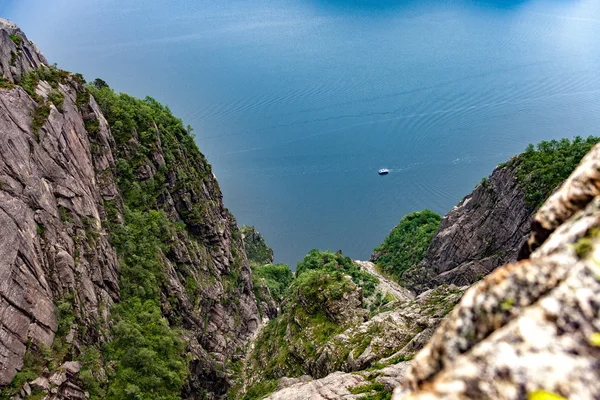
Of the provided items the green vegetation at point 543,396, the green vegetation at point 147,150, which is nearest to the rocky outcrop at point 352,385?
the green vegetation at point 543,396

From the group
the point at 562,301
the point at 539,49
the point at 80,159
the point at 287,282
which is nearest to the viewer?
the point at 562,301

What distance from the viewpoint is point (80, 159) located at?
32.8 m

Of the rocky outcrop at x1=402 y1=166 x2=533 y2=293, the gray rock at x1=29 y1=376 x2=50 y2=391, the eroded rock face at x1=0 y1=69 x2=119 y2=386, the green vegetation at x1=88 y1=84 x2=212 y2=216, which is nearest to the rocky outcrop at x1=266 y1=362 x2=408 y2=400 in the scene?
the gray rock at x1=29 y1=376 x2=50 y2=391

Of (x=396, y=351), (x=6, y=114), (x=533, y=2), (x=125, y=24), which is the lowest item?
(x=396, y=351)

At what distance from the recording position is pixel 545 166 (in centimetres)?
4241

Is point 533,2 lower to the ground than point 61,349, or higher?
higher

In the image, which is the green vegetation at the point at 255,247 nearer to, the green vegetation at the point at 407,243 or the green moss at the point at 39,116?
the green vegetation at the point at 407,243

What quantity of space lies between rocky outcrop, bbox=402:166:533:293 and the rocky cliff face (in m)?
27.7

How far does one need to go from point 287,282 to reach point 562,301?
7456 centimetres

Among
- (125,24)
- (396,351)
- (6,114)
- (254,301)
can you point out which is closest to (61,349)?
(6,114)

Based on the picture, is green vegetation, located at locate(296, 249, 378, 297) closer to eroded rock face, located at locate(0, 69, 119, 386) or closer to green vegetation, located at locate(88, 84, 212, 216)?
green vegetation, located at locate(88, 84, 212, 216)

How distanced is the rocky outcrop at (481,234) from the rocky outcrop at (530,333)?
3819 cm

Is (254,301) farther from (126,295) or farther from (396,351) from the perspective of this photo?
(396,351)

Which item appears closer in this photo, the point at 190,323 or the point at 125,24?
the point at 190,323
